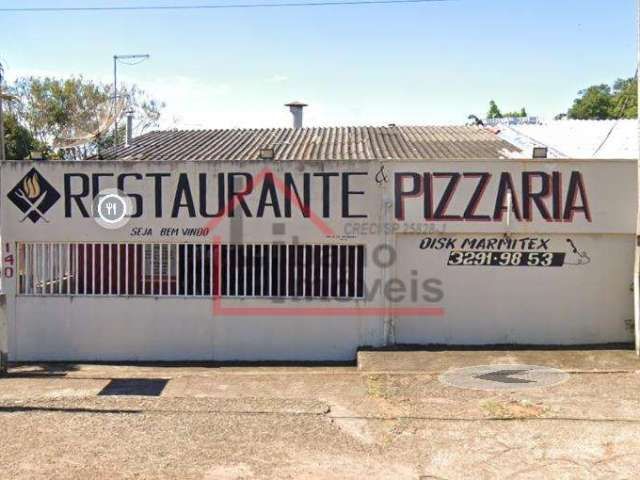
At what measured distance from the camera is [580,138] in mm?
13086

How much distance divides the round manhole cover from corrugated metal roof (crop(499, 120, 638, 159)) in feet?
14.9

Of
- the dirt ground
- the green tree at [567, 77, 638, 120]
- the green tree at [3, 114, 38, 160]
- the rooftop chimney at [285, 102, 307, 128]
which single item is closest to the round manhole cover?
the dirt ground

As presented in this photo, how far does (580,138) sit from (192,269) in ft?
28.3

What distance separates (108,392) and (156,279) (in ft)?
7.31

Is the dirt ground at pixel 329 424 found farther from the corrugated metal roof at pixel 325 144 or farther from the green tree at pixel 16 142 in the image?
the green tree at pixel 16 142

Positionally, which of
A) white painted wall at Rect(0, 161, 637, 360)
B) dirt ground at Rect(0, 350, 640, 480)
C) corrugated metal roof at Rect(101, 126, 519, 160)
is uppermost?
corrugated metal roof at Rect(101, 126, 519, 160)

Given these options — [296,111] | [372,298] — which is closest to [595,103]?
[296,111]

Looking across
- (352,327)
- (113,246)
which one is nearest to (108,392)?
(113,246)

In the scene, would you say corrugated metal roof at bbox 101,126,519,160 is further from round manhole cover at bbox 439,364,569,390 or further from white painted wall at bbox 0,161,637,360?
round manhole cover at bbox 439,364,569,390

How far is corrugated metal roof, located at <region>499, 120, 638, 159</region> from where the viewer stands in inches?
451

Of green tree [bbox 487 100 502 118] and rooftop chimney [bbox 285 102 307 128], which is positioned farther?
green tree [bbox 487 100 502 118]

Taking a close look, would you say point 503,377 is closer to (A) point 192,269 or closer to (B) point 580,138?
(A) point 192,269

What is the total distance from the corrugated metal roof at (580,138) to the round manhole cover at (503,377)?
4.55 meters

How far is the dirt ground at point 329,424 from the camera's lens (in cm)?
511
